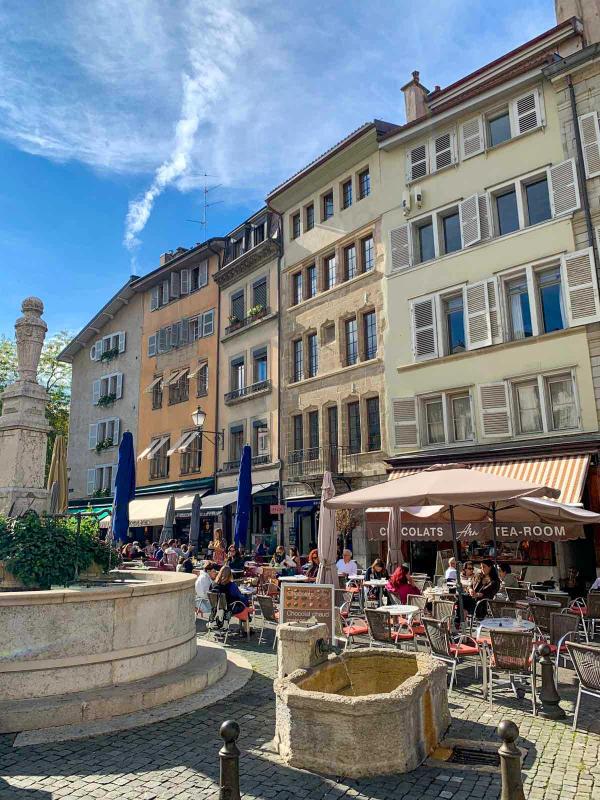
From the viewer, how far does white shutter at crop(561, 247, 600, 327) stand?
1608cm

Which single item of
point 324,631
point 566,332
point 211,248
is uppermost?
point 211,248

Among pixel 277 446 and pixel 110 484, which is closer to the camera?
pixel 277 446

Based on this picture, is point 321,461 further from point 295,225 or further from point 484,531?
point 295,225

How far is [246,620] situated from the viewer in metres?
11.2

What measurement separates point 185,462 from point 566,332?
19.2 metres

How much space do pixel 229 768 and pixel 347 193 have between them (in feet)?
74.8

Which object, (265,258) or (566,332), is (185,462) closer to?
(265,258)

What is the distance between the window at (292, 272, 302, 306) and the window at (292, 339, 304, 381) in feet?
5.69

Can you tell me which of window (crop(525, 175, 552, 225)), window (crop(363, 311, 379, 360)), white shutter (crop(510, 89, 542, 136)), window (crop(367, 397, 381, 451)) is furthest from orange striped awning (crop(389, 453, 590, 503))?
white shutter (crop(510, 89, 542, 136))

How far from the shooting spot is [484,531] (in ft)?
53.2

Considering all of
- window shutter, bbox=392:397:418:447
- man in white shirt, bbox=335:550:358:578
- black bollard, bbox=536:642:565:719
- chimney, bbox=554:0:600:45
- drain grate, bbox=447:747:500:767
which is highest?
chimney, bbox=554:0:600:45

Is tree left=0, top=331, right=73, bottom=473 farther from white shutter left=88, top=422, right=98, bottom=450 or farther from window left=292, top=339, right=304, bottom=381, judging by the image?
window left=292, top=339, right=304, bottom=381

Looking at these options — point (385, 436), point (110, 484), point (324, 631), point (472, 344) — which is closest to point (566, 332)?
point (472, 344)

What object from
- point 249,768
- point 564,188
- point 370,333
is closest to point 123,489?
point 370,333
